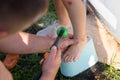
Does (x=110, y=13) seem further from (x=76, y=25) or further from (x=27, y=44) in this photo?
(x=27, y=44)

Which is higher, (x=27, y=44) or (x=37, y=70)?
(x=27, y=44)

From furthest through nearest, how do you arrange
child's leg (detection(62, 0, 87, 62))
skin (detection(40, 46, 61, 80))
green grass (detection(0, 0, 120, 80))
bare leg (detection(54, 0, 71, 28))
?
bare leg (detection(54, 0, 71, 28))
green grass (detection(0, 0, 120, 80))
child's leg (detection(62, 0, 87, 62))
skin (detection(40, 46, 61, 80))

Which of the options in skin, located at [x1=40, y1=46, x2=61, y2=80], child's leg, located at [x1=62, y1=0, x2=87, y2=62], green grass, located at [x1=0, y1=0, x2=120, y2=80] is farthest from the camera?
green grass, located at [x1=0, y1=0, x2=120, y2=80]

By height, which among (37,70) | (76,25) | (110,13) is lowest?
(37,70)

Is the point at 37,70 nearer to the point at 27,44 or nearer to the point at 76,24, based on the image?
the point at 27,44

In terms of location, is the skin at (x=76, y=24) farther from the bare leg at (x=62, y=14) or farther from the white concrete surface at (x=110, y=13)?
the white concrete surface at (x=110, y=13)

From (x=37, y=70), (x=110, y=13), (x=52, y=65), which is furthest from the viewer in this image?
(x=110, y=13)

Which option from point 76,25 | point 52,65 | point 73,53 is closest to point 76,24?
point 76,25

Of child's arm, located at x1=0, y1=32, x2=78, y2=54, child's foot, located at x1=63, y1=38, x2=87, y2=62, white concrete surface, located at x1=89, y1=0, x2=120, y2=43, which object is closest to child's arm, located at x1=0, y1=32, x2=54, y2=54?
child's arm, located at x1=0, y1=32, x2=78, y2=54

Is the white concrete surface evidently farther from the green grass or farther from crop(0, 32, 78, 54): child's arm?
crop(0, 32, 78, 54): child's arm

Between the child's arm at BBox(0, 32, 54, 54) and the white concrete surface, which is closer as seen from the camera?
the child's arm at BBox(0, 32, 54, 54)

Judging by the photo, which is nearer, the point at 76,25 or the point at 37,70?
the point at 76,25

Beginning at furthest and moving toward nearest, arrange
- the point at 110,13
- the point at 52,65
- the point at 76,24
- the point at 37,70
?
the point at 110,13, the point at 37,70, the point at 76,24, the point at 52,65

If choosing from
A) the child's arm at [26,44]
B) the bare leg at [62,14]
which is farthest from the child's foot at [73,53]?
the bare leg at [62,14]
